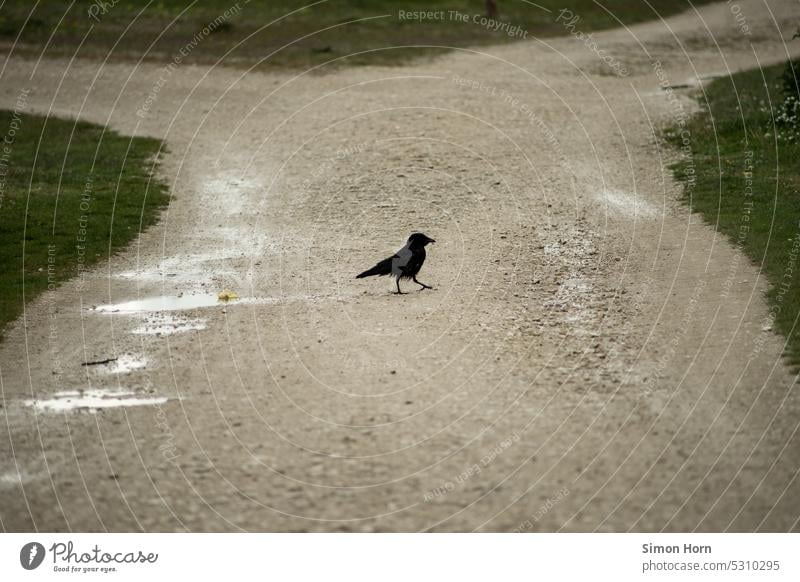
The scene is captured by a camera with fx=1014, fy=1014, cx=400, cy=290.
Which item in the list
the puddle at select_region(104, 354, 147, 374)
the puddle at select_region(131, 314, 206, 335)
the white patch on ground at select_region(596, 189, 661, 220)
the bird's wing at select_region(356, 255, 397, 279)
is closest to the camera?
the puddle at select_region(104, 354, 147, 374)

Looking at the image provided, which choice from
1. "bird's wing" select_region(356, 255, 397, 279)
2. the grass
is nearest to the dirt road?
"bird's wing" select_region(356, 255, 397, 279)

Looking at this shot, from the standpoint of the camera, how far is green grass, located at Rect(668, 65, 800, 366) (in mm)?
14772

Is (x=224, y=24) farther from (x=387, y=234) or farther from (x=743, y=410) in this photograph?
(x=743, y=410)

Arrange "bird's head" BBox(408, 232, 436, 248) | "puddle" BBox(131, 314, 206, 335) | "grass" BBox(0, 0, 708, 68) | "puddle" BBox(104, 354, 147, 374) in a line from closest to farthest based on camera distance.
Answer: "puddle" BBox(104, 354, 147, 374) → "puddle" BBox(131, 314, 206, 335) → "bird's head" BBox(408, 232, 436, 248) → "grass" BBox(0, 0, 708, 68)

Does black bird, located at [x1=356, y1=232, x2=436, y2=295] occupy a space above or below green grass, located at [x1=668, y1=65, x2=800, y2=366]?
below

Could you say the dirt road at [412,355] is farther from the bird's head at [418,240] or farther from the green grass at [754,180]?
the bird's head at [418,240]

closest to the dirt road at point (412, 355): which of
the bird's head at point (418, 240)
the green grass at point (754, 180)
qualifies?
the green grass at point (754, 180)

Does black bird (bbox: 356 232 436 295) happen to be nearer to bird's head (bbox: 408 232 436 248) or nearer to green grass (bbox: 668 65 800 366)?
bird's head (bbox: 408 232 436 248)

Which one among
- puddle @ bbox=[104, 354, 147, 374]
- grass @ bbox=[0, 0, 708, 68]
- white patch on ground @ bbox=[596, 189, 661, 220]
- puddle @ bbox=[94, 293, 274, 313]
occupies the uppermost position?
grass @ bbox=[0, 0, 708, 68]

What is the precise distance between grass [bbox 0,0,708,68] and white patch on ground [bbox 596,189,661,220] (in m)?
13.8

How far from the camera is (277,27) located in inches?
1469

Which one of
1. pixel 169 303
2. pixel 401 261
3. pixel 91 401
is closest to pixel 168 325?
pixel 169 303

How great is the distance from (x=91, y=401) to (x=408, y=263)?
523 centimetres
